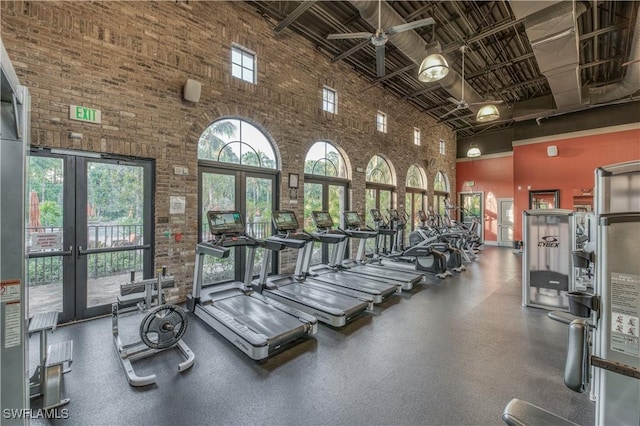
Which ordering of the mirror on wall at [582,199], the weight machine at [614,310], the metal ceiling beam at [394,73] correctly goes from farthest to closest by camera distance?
the mirror on wall at [582,199]
the metal ceiling beam at [394,73]
the weight machine at [614,310]

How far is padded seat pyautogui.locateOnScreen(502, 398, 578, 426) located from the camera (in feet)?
5.53

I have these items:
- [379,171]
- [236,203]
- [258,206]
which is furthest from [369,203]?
[236,203]

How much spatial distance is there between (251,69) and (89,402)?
574cm

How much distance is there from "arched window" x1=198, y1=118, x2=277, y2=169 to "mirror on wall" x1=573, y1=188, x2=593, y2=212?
36.0 feet

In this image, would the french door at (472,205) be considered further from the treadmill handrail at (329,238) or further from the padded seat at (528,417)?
the padded seat at (528,417)

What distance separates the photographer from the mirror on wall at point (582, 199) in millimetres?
9891

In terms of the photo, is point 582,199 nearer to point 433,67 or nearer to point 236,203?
point 433,67

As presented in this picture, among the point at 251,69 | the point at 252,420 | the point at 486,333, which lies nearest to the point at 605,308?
the point at 252,420

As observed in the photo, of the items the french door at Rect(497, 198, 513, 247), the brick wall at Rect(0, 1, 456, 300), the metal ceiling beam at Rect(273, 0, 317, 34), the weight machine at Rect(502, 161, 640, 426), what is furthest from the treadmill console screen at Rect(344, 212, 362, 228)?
the french door at Rect(497, 198, 513, 247)

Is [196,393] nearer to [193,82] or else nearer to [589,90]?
[193,82]

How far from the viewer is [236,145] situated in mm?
5625

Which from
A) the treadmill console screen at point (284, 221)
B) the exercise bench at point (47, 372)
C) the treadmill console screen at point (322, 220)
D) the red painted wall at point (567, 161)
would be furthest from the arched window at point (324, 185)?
the red painted wall at point (567, 161)

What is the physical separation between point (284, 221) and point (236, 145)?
1.83 m

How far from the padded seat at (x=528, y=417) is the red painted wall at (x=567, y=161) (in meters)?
10.8
